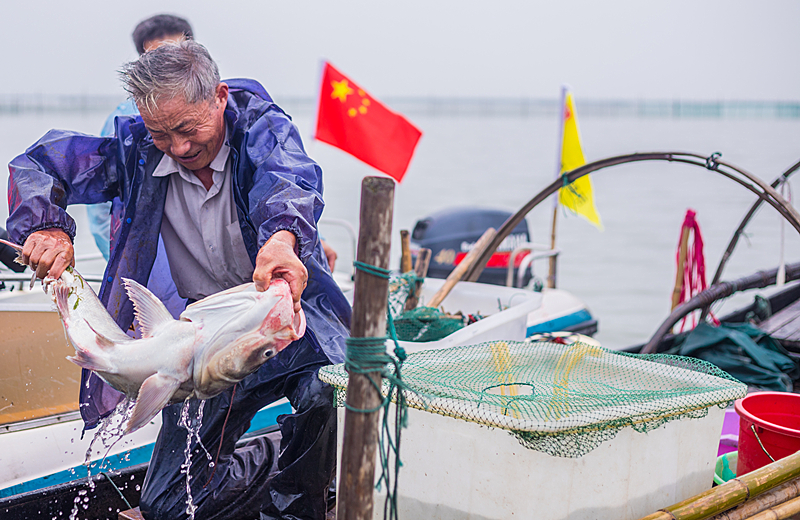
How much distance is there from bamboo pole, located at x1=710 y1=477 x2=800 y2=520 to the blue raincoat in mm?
1557

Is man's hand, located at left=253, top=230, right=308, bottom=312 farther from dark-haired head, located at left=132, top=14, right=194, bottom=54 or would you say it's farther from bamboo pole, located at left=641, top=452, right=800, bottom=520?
dark-haired head, located at left=132, top=14, right=194, bottom=54

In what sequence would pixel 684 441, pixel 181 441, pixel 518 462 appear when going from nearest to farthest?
pixel 518 462
pixel 684 441
pixel 181 441

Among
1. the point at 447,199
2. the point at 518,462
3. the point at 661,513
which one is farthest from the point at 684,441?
the point at 447,199

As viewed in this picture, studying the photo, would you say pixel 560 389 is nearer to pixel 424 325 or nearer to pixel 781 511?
pixel 781 511

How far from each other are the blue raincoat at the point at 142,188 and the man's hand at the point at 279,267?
283mm

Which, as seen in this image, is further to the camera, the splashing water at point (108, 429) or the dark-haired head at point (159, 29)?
the dark-haired head at point (159, 29)

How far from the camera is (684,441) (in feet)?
7.64

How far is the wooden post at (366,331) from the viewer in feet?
5.64

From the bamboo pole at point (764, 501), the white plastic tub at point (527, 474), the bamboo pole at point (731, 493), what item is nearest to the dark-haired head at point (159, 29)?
the white plastic tub at point (527, 474)

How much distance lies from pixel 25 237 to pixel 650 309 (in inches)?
457

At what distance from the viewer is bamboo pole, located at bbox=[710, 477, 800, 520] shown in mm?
2311

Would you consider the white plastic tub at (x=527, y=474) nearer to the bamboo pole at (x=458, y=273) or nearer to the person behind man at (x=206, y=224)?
the person behind man at (x=206, y=224)

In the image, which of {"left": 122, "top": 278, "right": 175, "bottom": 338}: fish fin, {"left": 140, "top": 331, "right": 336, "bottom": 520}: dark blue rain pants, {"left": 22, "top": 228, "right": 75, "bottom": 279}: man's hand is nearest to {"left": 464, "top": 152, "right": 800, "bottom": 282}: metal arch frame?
{"left": 140, "top": 331, "right": 336, "bottom": 520}: dark blue rain pants

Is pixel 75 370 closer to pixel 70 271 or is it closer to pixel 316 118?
pixel 70 271
